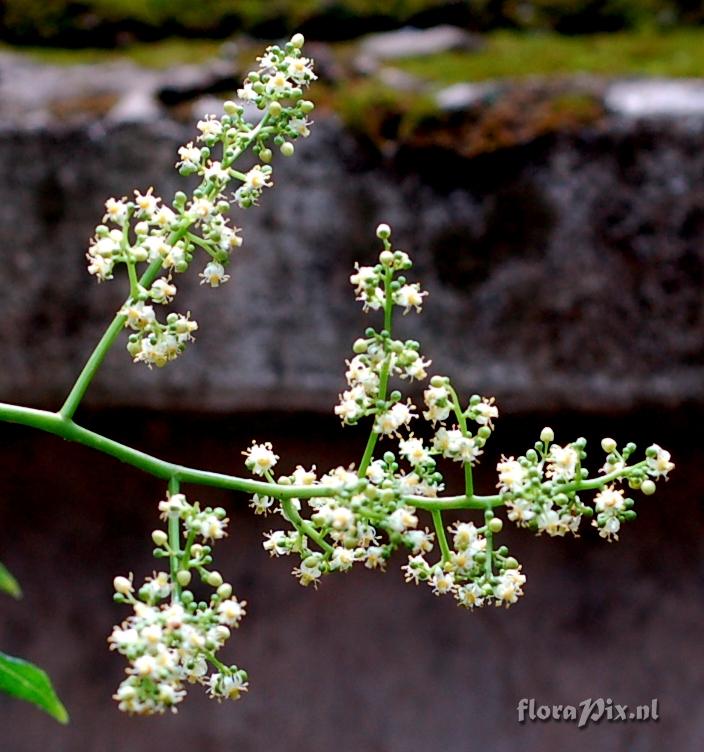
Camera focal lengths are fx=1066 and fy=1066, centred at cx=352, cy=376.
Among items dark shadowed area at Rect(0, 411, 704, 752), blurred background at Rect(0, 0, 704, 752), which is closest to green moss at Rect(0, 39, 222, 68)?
blurred background at Rect(0, 0, 704, 752)

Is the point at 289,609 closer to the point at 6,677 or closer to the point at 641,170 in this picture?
the point at 641,170

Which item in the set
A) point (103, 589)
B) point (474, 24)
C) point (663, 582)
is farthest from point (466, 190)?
point (103, 589)

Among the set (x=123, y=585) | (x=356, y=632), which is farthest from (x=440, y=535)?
(x=356, y=632)

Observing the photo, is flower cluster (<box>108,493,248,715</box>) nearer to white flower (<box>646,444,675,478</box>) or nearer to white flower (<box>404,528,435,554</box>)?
white flower (<box>404,528,435,554</box>)

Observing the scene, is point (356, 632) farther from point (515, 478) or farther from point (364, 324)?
point (515, 478)

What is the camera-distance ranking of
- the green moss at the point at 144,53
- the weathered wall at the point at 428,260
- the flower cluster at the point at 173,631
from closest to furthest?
the flower cluster at the point at 173,631 < the weathered wall at the point at 428,260 < the green moss at the point at 144,53

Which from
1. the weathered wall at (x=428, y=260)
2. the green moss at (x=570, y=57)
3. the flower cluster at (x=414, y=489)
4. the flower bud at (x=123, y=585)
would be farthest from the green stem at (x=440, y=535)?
the green moss at (x=570, y=57)

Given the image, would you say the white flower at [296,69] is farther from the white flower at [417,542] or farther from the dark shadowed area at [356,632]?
the dark shadowed area at [356,632]
